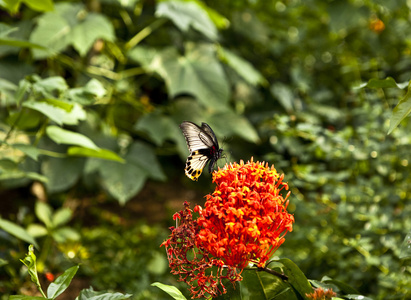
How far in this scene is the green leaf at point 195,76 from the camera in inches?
98.3

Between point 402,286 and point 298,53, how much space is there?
8.69 feet

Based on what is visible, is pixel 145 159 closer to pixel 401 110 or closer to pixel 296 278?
pixel 296 278


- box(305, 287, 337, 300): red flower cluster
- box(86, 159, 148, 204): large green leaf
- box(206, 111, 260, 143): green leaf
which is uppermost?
box(305, 287, 337, 300): red flower cluster

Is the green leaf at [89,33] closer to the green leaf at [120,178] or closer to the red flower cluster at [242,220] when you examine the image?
the green leaf at [120,178]

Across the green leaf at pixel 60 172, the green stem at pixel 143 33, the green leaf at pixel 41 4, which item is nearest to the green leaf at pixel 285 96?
the green stem at pixel 143 33

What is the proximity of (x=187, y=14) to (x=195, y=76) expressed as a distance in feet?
1.19

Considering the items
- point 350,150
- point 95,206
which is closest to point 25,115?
point 350,150

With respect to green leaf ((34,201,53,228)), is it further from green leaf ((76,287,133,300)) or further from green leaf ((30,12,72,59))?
green leaf ((76,287,133,300))

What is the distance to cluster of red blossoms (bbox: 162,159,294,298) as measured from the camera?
0.95 meters

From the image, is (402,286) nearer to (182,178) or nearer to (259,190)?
(259,190)

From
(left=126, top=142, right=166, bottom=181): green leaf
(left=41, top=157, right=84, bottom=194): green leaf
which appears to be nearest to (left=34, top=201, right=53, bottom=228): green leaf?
(left=41, top=157, right=84, bottom=194): green leaf

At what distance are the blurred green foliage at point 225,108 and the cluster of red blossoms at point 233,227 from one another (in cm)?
37

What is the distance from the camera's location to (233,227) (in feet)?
3.07

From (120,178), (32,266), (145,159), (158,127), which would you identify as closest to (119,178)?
(120,178)
